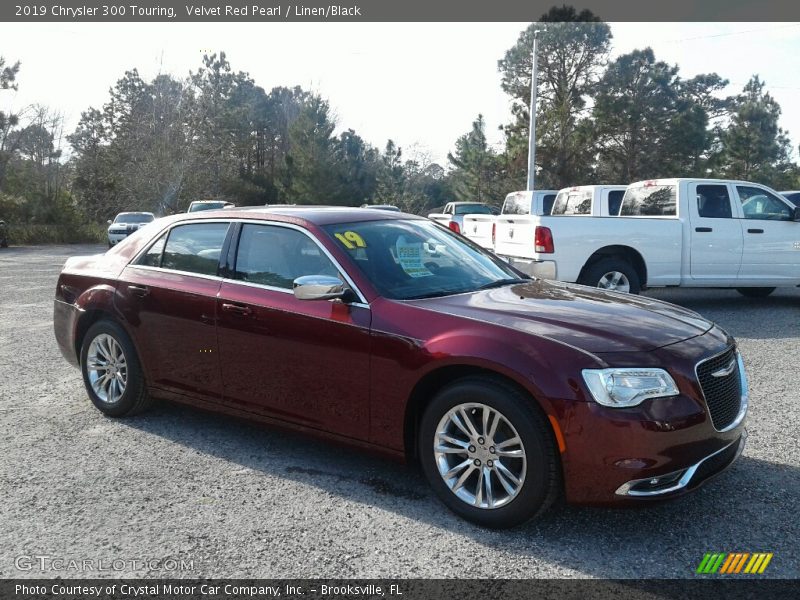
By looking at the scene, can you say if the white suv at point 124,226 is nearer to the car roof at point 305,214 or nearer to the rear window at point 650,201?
the rear window at point 650,201

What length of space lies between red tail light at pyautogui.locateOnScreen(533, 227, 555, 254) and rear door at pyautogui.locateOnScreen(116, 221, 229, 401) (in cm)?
570

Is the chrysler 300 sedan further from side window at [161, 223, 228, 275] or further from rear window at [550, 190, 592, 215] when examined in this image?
rear window at [550, 190, 592, 215]

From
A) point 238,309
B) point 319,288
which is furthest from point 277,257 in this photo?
point 319,288

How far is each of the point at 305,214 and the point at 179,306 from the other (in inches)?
42.9

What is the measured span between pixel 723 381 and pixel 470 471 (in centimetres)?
141

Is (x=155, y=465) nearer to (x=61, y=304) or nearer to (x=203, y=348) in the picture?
(x=203, y=348)

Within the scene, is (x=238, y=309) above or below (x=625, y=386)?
above

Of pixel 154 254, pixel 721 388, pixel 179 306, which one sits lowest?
pixel 721 388

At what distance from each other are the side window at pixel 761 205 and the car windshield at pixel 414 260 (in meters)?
7.38

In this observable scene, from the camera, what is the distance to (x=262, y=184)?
51.0 meters

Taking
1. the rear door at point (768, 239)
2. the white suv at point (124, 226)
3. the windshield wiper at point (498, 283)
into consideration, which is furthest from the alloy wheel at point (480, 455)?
the white suv at point (124, 226)

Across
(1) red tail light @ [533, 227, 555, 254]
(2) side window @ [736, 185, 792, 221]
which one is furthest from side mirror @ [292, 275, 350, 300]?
(2) side window @ [736, 185, 792, 221]

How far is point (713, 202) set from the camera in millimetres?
10820

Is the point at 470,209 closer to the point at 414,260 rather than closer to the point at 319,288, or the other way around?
the point at 414,260
